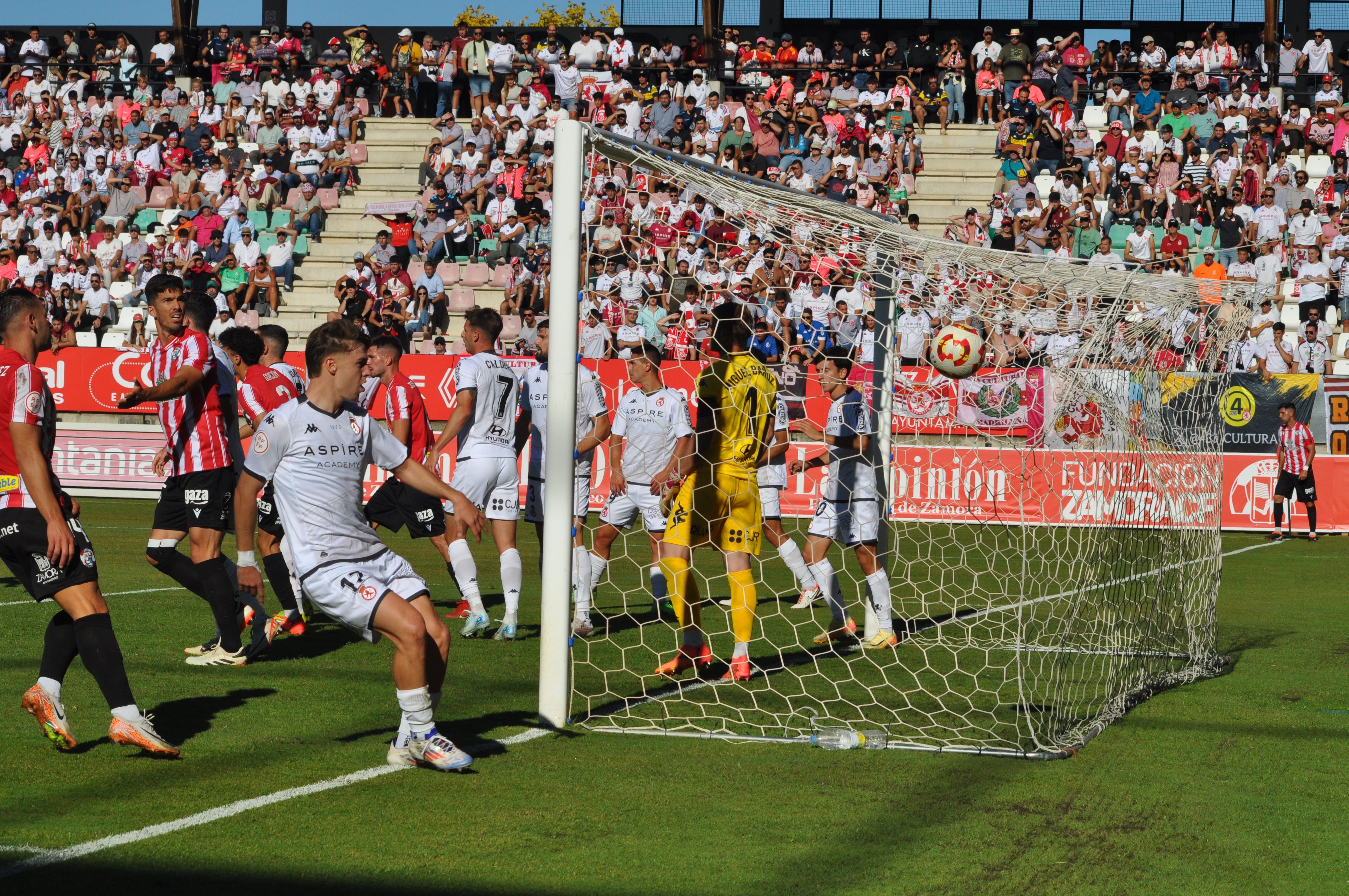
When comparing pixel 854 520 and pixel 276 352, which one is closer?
pixel 854 520

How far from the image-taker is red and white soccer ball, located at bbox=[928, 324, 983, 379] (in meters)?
8.53

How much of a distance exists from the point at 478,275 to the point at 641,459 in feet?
50.6

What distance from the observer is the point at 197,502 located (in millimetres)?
7797

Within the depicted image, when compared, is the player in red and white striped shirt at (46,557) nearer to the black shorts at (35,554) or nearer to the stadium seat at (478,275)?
the black shorts at (35,554)

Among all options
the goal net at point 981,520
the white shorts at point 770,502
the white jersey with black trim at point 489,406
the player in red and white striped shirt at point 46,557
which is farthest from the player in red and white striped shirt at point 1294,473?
the player in red and white striped shirt at point 46,557

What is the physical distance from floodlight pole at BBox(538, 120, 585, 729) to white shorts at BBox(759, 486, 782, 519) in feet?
17.7

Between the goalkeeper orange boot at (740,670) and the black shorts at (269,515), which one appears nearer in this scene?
the goalkeeper orange boot at (740,670)

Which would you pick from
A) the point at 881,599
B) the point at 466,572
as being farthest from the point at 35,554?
the point at 881,599

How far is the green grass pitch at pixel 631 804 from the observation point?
4.52 m

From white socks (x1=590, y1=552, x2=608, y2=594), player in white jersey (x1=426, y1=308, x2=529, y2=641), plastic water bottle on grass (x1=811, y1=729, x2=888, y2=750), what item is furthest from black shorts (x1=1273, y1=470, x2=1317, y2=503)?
plastic water bottle on grass (x1=811, y1=729, x2=888, y2=750)

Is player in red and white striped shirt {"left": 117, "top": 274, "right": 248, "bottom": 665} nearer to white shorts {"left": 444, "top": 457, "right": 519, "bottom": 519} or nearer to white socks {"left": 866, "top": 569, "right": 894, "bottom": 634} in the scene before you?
white shorts {"left": 444, "top": 457, "right": 519, "bottom": 519}

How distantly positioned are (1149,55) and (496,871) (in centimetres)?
2800

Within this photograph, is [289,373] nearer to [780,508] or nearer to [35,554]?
[35,554]

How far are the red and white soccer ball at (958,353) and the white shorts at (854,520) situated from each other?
114cm
